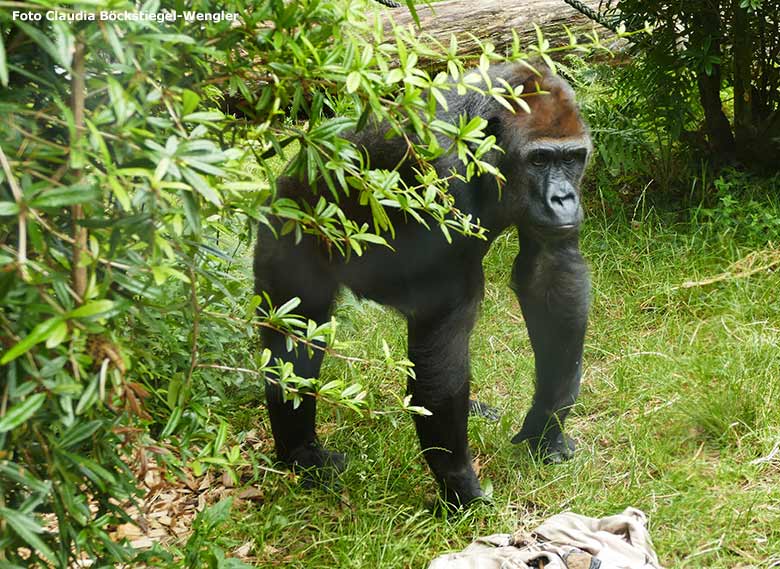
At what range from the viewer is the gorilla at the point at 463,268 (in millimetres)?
3578

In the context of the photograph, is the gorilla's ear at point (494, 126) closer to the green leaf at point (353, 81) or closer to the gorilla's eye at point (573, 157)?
the gorilla's eye at point (573, 157)

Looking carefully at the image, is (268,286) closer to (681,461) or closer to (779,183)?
(681,461)

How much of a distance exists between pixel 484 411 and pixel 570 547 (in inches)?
62.1

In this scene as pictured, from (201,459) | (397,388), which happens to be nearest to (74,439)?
(201,459)

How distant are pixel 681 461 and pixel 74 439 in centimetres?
268

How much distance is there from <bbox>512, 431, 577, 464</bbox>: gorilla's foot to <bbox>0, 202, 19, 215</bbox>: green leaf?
2857mm

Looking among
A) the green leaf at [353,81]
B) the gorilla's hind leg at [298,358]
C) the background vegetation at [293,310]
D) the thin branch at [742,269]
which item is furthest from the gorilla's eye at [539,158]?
Answer: the thin branch at [742,269]

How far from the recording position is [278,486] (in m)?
3.93

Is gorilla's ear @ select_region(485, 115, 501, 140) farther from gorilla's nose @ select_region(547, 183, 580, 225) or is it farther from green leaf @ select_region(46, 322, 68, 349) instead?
green leaf @ select_region(46, 322, 68, 349)

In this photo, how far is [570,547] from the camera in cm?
304

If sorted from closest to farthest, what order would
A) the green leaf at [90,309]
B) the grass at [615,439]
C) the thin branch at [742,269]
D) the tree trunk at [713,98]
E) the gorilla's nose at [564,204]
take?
1. the green leaf at [90,309]
2. the grass at [615,439]
3. the gorilla's nose at [564,204]
4. the thin branch at [742,269]
5. the tree trunk at [713,98]

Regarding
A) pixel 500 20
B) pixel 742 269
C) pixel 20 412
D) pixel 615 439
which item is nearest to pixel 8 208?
pixel 20 412

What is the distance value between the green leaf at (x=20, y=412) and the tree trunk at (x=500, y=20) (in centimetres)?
Answer: 496

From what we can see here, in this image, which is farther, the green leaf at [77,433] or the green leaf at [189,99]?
the green leaf at [77,433]
